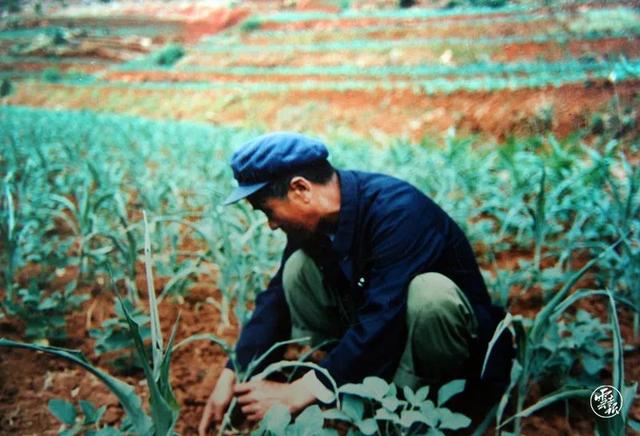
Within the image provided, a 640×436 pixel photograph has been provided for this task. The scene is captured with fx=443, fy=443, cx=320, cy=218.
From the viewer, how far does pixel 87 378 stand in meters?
1.10

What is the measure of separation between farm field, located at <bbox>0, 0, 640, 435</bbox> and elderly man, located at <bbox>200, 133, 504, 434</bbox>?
107mm

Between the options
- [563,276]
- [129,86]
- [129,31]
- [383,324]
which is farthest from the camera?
[129,86]

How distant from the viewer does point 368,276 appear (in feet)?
3.32

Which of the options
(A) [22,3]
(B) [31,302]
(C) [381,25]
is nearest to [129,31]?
(A) [22,3]

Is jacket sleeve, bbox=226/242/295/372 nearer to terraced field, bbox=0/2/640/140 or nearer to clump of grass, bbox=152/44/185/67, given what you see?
terraced field, bbox=0/2/640/140

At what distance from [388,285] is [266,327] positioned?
0.37 m

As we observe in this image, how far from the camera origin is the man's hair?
994mm

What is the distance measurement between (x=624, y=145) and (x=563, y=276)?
141 centimetres

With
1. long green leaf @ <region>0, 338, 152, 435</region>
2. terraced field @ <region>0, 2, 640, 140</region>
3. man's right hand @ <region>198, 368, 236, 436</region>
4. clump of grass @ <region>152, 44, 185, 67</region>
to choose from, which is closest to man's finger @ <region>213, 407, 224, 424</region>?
man's right hand @ <region>198, 368, 236, 436</region>

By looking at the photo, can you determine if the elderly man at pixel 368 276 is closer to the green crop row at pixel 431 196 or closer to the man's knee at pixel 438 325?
the man's knee at pixel 438 325

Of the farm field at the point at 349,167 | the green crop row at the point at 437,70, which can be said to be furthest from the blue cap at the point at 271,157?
the green crop row at the point at 437,70

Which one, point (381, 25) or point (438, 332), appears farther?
point (381, 25)

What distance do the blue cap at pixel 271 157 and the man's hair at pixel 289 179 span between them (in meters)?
0.01

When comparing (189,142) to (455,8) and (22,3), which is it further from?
(455,8)
